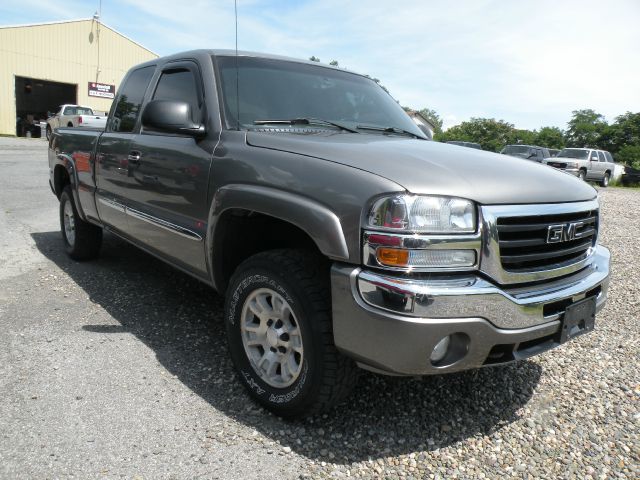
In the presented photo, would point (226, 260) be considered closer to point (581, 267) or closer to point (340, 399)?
point (340, 399)

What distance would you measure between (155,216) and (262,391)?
5.00 ft

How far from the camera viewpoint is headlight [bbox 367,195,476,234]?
6.88 ft

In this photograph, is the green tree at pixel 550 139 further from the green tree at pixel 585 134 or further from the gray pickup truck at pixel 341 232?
the gray pickup truck at pixel 341 232

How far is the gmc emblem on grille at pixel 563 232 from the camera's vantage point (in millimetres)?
2396

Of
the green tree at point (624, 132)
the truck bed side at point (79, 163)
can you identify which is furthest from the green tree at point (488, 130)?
the truck bed side at point (79, 163)

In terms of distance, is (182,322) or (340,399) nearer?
(340,399)

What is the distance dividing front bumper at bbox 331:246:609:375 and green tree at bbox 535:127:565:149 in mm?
50688

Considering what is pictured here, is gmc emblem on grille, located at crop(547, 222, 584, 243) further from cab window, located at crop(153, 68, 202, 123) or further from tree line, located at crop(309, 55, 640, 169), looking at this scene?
tree line, located at crop(309, 55, 640, 169)

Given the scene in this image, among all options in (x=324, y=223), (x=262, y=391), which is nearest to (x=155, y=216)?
(x=262, y=391)

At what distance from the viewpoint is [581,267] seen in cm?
269

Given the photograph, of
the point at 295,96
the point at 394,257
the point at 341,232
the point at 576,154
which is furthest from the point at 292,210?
the point at 576,154

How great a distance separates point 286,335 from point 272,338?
0.27 feet

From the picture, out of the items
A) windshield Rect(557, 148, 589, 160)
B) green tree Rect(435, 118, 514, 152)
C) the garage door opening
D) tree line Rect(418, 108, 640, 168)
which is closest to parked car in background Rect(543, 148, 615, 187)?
windshield Rect(557, 148, 589, 160)

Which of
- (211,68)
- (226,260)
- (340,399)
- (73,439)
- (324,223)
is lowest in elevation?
(73,439)
